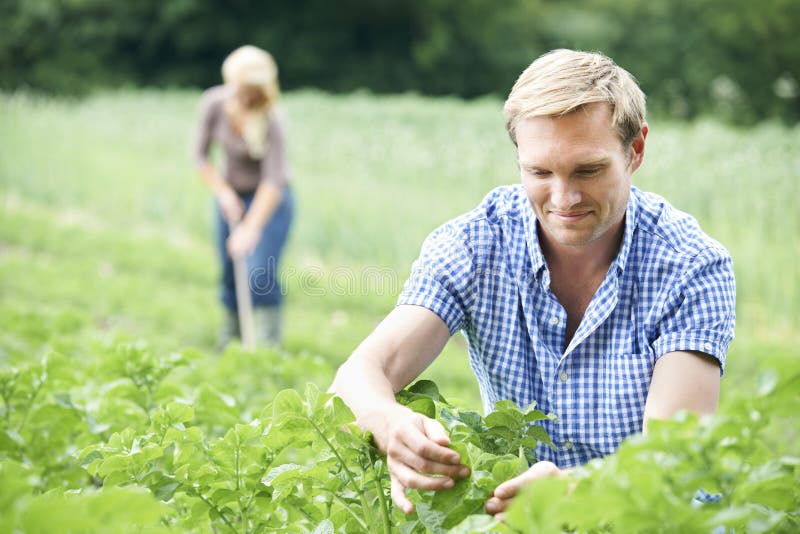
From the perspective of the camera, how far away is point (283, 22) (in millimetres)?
30203

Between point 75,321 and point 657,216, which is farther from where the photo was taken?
point 75,321

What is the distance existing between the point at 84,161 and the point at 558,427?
10.6 metres

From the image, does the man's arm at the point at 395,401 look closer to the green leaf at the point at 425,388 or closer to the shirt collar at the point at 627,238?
the green leaf at the point at 425,388

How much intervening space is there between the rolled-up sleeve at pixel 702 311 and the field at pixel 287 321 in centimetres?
40

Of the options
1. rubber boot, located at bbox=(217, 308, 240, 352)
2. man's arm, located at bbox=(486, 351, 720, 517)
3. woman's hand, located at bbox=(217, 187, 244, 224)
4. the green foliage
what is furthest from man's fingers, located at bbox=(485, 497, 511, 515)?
the green foliage

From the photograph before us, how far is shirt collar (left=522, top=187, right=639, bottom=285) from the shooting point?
78.4 inches

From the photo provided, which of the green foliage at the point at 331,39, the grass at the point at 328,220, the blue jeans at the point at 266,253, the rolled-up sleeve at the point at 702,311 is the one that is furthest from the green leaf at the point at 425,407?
the green foliage at the point at 331,39

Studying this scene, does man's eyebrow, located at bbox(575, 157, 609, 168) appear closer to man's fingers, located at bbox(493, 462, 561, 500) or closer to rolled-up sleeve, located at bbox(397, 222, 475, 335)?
rolled-up sleeve, located at bbox(397, 222, 475, 335)

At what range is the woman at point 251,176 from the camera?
5809mm

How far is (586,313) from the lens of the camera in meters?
1.99

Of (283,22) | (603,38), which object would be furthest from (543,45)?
(283,22)

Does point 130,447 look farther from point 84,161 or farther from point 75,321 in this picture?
point 84,161

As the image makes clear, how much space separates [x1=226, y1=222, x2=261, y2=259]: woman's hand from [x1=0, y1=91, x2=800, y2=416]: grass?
878 mm

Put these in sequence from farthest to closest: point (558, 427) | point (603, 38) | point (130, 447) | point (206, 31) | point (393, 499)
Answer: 1. point (206, 31)
2. point (603, 38)
3. point (558, 427)
4. point (130, 447)
5. point (393, 499)
